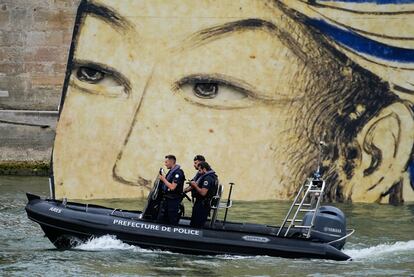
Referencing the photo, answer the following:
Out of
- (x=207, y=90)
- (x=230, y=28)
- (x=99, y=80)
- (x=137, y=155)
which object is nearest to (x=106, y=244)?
(x=137, y=155)

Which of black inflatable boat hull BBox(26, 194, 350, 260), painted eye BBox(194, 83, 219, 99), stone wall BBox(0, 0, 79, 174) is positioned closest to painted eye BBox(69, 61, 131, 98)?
painted eye BBox(194, 83, 219, 99)

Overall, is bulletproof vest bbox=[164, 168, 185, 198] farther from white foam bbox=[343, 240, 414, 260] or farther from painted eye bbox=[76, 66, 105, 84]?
painted eye bbox=[76, 66, 105, 84]

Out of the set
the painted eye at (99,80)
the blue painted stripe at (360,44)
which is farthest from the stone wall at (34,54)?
the blue painted stripe at (360,44)

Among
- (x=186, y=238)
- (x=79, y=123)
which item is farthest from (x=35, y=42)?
(x=186, y=238)

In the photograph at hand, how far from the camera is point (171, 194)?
862 inches

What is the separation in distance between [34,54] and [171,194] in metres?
13.7

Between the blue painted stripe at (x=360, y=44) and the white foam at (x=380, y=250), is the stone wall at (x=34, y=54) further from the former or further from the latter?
the white foam at (x=380, y=250)

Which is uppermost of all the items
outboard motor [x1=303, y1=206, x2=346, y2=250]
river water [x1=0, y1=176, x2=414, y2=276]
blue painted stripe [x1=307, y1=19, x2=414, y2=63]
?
blue painted stripe [x1=307, y1=19, x2=414, y2=63]

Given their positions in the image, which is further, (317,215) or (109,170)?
(109,170)

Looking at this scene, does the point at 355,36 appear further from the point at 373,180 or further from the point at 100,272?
the point at 100,272

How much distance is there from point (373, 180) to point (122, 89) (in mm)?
5083

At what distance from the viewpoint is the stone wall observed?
114 ft

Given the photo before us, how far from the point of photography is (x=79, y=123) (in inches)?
1137

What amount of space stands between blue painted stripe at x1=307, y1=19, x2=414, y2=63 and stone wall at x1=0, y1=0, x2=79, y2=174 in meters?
8.03
